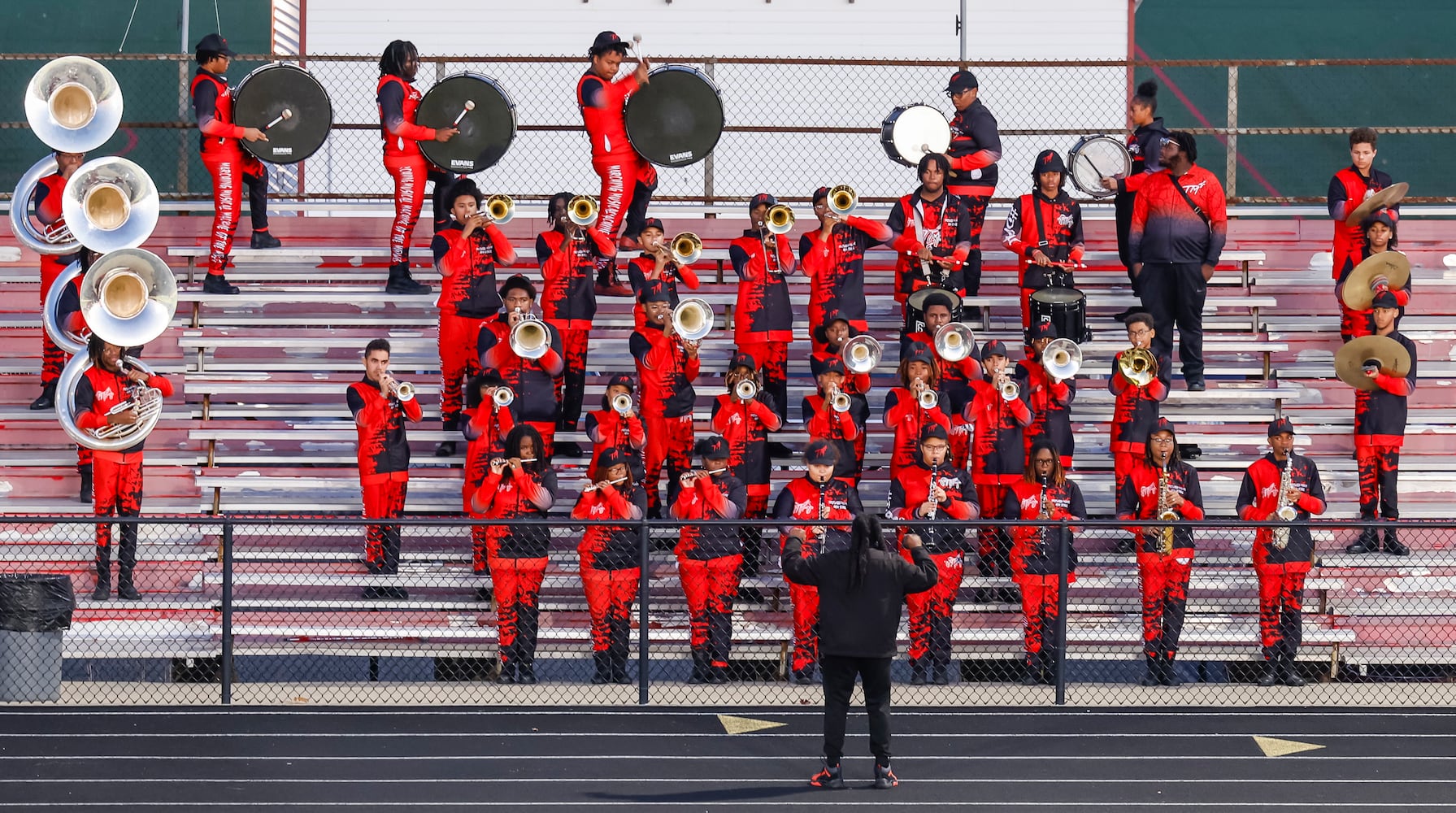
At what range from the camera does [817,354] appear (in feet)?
39.5

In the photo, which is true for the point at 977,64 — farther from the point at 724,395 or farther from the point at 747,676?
the point at 747,676

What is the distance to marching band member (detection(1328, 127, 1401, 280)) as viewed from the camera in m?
12.8

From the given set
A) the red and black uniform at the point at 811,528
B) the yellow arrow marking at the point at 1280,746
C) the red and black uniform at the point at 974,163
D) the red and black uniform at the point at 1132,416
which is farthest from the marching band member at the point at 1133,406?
the yellow arrow marking at the point at 1280,746

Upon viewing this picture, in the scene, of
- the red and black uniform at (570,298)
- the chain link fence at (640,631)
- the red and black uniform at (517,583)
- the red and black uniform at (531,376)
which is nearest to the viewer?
the chain link fence at (640,631)

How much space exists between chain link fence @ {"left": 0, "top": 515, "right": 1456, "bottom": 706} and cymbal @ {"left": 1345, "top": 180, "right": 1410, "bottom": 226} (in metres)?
2.30

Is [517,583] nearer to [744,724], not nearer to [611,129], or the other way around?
[744,724]

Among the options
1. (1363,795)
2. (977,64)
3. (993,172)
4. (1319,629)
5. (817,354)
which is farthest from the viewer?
(977,64)

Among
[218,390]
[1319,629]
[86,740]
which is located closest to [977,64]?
[1319,629]

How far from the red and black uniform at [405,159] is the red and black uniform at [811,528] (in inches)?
138

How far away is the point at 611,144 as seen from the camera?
1285cm

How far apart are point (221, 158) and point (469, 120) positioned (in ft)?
5.63

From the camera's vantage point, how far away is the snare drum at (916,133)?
13.0 metres

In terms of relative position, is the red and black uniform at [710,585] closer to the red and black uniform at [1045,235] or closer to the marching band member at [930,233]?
the marching band member at [930,233]

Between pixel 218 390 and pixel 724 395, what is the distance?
12.4 feet
